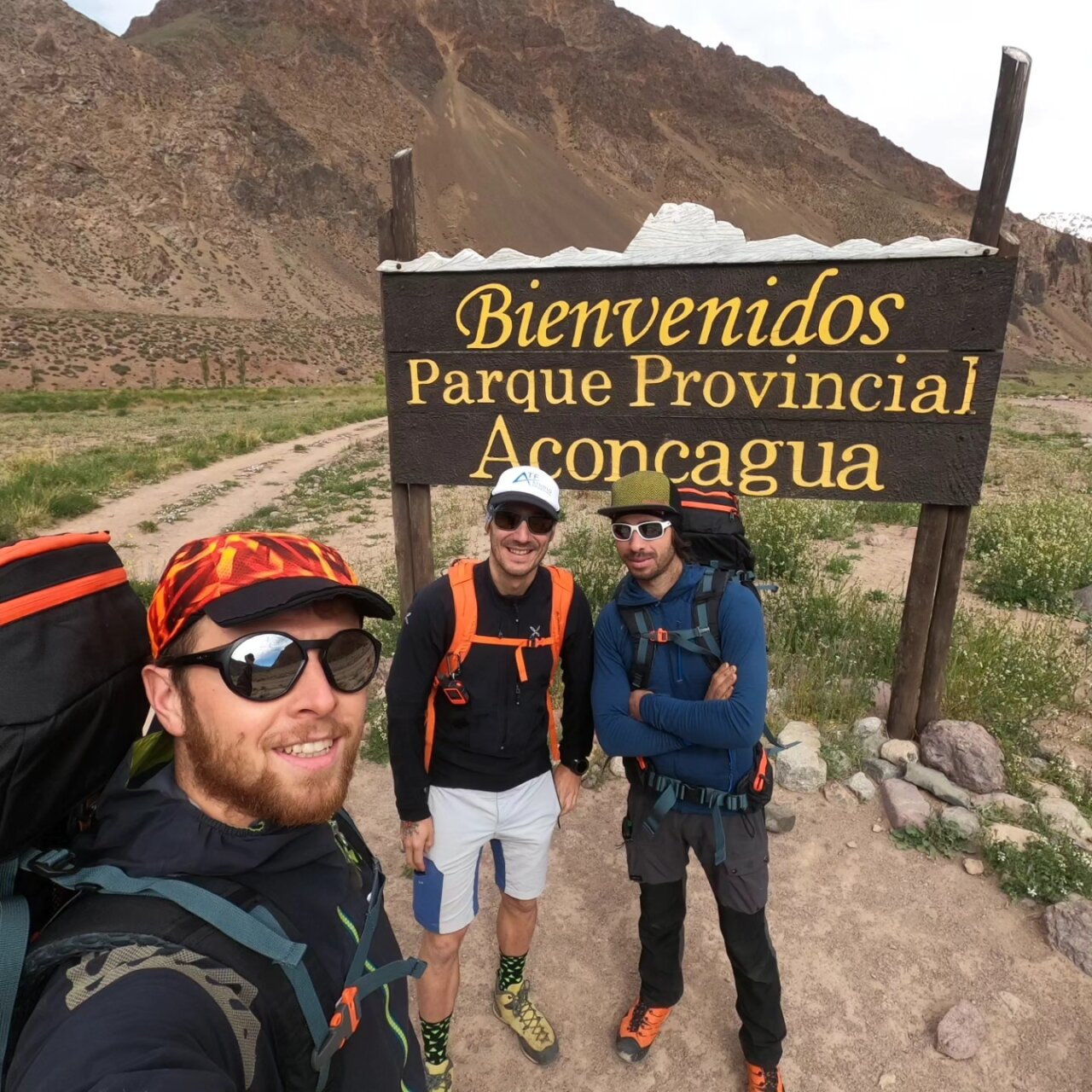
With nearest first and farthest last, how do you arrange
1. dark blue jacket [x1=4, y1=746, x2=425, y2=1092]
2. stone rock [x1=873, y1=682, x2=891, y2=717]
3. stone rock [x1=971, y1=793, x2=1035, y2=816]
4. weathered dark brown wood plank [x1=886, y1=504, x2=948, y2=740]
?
dark blue jacket [x1=4, y1=746, x2=425, y2=1092]
stone rock [x1=971, y1=793, x2=1035, y2=816]
weathered dark brown wood plank [x1=886, y1=504, x2=948, y2=740]
stone rock [x1=873, y1=682, x2=891, y2=717]

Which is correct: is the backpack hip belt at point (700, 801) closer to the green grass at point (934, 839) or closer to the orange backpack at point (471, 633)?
the orange backpack at point (471, 633)

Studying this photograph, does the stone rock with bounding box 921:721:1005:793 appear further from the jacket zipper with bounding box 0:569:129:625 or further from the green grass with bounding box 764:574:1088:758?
the jacket zipper with bounding box 0:569:129:625

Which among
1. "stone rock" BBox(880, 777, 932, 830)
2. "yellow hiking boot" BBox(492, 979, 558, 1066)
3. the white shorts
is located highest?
the white shorts

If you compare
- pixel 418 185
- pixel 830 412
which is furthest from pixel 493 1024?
pixel 418 185

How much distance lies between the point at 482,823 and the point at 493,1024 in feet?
3.00

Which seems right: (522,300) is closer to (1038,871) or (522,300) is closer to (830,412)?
(830,412)

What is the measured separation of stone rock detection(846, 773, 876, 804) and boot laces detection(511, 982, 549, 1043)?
208 cm

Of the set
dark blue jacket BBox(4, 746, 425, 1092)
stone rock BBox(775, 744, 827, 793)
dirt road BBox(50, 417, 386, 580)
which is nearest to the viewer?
dark blue jacket BBox(4, 746, 425, 1092)

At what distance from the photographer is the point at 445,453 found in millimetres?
3953

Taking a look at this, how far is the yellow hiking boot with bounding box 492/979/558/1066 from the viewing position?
246cm

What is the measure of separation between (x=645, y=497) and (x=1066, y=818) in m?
2.90

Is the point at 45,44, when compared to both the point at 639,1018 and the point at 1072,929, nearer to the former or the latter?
the point at 639,1018

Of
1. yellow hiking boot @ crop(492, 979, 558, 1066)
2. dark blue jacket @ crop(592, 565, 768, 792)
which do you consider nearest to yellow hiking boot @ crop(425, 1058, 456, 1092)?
yellow hiking boot @ crop(492, 979, 558, 1066)

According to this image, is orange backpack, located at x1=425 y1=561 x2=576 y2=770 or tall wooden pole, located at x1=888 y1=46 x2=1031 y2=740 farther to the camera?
tall wooden pole, located at x1=888 y1=46 x2=1031 y2=740
